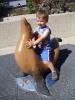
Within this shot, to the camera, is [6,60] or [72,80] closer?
[72,80]

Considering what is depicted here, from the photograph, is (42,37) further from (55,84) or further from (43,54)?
(55,84)

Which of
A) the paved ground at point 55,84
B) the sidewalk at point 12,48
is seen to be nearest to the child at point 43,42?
the paved ground at point 55,84

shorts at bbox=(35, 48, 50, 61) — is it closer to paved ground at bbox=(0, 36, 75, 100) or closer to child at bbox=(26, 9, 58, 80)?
child at bbox=(26, 9, 58, 80)

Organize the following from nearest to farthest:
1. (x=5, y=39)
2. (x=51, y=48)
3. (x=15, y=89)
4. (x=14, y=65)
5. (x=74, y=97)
A: (x=74, y=97), (x=15, y=89), (x=51, y=48), (x=14, y=65), (x=5, y=39)

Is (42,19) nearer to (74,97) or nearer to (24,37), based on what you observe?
(24,37)

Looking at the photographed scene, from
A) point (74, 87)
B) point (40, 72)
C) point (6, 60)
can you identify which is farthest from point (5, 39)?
point (74, 87)

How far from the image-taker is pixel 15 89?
548 centimetres

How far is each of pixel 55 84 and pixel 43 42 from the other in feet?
2.46

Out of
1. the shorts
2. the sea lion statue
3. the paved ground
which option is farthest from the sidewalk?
the sea lion statue

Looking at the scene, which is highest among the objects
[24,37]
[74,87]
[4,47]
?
[24,37]

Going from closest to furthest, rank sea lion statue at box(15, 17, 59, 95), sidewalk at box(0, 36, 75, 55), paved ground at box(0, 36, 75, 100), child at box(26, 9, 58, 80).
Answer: paved ground at box(0, 36, 75, 100) < sea lion statue at box(15, 17, 59, 95) < child at box(26, 9, 58, 80) < sidewalk at box(0, 36, 75, 55)

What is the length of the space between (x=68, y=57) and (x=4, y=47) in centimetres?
185

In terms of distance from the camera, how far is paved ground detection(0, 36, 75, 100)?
519 cm

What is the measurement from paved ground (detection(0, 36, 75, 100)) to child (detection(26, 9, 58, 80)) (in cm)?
27
